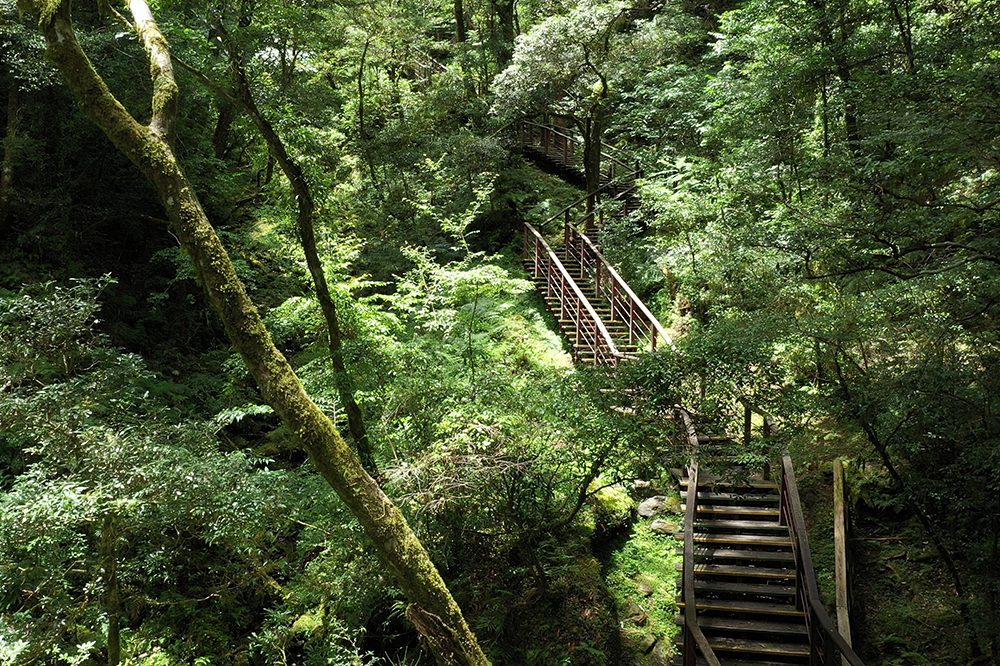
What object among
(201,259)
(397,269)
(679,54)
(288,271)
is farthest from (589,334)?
(679,54)

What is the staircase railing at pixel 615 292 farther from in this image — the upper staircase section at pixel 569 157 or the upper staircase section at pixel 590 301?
the upper staircase section at pixel 569 157

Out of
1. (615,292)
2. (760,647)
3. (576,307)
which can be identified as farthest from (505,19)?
(760,647)

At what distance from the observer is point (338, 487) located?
3.97 m

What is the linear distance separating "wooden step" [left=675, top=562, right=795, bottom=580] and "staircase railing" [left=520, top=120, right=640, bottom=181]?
10741mm

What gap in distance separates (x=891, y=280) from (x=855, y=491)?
10.7 ft

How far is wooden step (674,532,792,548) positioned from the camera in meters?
6.65

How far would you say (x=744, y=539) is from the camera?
22.3 ft

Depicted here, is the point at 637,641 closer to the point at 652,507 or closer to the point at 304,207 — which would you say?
the point at 652,507

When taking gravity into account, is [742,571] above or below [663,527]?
above

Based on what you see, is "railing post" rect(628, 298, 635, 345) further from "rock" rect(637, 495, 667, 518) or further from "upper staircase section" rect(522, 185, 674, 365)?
"rock" rect(637, 495, 667, 518)

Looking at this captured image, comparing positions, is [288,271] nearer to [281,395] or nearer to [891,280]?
[281,395]

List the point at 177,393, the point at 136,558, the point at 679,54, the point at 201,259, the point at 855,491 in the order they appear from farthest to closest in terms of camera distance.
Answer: the point at 679,54
the point at 177,393
the point at 855,491
the point at 136,558
the point at 201,259

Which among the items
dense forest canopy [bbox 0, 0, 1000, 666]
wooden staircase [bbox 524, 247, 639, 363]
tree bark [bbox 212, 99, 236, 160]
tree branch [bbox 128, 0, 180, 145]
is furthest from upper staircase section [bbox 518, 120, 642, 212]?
tree branch [bbox 128, 0, 180, 145]

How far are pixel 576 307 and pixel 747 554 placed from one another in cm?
531
